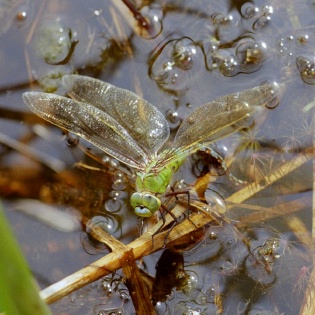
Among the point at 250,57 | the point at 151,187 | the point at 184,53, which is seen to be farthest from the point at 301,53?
the point at 151,187

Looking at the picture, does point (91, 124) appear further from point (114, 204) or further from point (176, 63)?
point (176, 63)

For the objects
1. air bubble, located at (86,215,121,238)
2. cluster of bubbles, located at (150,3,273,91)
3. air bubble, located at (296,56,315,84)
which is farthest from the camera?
cluster of bubbles, located at (150,3,273,91)

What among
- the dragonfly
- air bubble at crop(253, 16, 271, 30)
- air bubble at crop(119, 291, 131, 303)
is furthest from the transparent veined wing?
air bubble at crop(119, 291, 131, 303)

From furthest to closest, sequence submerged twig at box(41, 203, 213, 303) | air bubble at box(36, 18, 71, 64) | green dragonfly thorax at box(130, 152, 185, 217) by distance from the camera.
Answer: air bubble at box(36, 18, 71, 64), green dragonfly thorax at box(130, 152, 185, 217), submerged twig at box(41, 203, 213, 303)

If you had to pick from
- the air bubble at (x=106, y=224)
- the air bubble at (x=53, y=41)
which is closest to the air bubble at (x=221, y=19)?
the air bubble at (x=53, y=41)

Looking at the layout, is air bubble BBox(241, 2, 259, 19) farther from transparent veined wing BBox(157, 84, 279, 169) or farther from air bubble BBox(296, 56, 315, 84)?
transparent veined wing BBox(157, 84, 279, 169)

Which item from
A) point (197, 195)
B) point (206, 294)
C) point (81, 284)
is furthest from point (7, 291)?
point (197, 195)

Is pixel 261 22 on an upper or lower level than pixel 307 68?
upper

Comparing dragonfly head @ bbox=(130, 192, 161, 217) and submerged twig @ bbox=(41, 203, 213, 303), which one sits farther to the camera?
dragonfly head @ bbox=(130, 192, 161, 217)

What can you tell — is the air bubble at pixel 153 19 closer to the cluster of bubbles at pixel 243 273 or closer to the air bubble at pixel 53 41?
the air bubble at pixel 53 41
